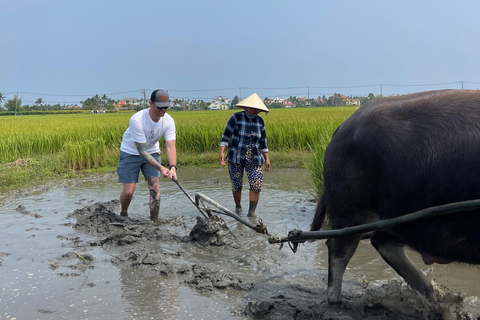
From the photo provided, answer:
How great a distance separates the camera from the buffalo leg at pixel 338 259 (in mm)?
2914

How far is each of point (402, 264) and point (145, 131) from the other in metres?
3.19

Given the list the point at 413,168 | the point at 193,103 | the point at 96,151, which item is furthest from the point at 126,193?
the point at 193,103

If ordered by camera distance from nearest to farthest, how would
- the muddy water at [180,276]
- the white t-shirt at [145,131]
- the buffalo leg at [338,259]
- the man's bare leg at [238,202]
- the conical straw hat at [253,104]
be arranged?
the buffalo leg at [338,259], the muddy water at [180,276], the white t-shirt at [145,131], the conical straw hat at [253,104], the man's bare leg at [238,202]

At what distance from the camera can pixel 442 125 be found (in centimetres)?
233

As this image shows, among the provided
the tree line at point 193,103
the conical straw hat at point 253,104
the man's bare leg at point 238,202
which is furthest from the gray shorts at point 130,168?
the tree line at point 193,103

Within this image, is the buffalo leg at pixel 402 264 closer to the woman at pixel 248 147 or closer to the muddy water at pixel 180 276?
the muddy water at pixel 180 276

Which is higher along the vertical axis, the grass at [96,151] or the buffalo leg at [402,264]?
the grass at [96,151]

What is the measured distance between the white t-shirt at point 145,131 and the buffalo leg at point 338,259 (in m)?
2.72

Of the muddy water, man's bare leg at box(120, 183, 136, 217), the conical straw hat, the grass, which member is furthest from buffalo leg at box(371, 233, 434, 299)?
the grass

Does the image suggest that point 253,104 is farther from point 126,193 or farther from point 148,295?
point 148,295

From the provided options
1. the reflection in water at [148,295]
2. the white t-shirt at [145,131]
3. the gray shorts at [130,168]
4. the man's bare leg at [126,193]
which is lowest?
the reflection in water at [148,295]

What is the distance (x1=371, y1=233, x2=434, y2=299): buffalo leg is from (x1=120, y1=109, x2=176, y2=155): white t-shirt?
115 inches

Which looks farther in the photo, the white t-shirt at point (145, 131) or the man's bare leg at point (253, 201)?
the man's bare leg at point (253, 201)

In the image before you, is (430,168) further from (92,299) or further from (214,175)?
(214,175)
